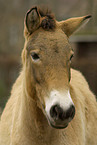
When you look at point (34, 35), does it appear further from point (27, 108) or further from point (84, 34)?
point (84, 34)

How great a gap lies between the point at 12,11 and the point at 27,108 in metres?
Answer: 33.4

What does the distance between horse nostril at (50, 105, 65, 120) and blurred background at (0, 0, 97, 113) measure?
6.09m

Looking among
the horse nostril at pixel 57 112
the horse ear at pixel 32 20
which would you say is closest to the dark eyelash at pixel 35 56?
the horse ear at pixel 32 20

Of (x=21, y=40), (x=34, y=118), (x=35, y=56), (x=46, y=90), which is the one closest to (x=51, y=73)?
(x=46, y=90)

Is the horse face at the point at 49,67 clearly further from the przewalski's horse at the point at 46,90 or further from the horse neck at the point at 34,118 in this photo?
the horse neck at the point at 34,118

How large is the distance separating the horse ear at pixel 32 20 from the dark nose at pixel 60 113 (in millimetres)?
1362

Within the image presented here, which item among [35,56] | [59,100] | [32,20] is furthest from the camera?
[32,20]

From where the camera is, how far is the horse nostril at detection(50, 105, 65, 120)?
9.97ft

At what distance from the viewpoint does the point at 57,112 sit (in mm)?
3070

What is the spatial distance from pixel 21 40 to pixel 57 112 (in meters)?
32.9

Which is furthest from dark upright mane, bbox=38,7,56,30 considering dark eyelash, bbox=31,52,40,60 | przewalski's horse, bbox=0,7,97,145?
dark eyelash, bbox=31,52,40,60

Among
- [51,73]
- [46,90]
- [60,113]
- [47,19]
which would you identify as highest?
[47,19]

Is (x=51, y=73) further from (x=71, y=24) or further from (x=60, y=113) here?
(x=71, y=24)

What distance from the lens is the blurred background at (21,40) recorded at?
54.4ft
